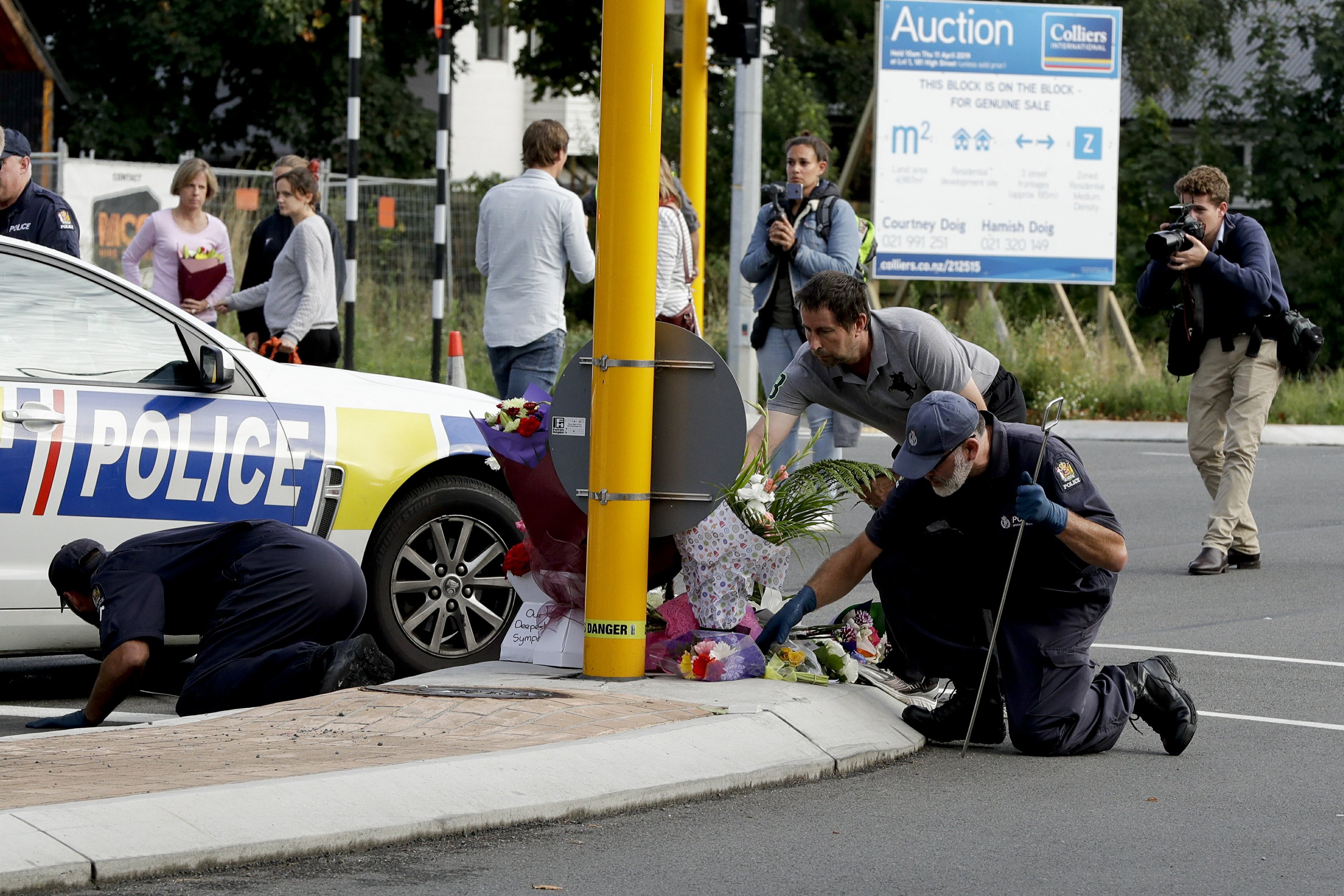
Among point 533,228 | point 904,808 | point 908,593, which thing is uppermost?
point 533,228

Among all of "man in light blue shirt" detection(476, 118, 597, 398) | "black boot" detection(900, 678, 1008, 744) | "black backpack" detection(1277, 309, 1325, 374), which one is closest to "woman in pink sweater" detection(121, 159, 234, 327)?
"man in light blue shirt" detection(476, 118, 597, 398)

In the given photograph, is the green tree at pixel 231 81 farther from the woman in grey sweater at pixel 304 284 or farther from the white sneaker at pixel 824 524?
the white sneaker at pixel 824 524

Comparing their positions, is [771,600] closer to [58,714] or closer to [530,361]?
[58,714]

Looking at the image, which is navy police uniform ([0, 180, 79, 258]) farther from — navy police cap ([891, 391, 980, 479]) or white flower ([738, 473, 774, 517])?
navy police cap ([891, 391, 980, 479])

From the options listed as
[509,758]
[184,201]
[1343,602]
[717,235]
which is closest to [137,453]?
[509,758]

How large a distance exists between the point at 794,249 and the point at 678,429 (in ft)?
12.6

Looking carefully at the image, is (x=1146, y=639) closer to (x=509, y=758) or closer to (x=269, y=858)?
(x=509, y=758)

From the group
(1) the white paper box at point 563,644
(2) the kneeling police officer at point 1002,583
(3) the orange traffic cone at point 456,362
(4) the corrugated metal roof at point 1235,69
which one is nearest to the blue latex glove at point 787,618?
(2) the kneeling police officer at point 1002,583

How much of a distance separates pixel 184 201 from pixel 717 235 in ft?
64.6

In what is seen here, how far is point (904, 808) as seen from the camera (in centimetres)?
534

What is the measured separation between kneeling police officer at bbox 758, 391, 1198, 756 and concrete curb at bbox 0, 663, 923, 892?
0.31 m

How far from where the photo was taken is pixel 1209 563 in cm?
1016

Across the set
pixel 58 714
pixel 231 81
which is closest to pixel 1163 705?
pixel 58 714

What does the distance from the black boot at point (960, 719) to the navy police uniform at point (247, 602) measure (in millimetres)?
2013
